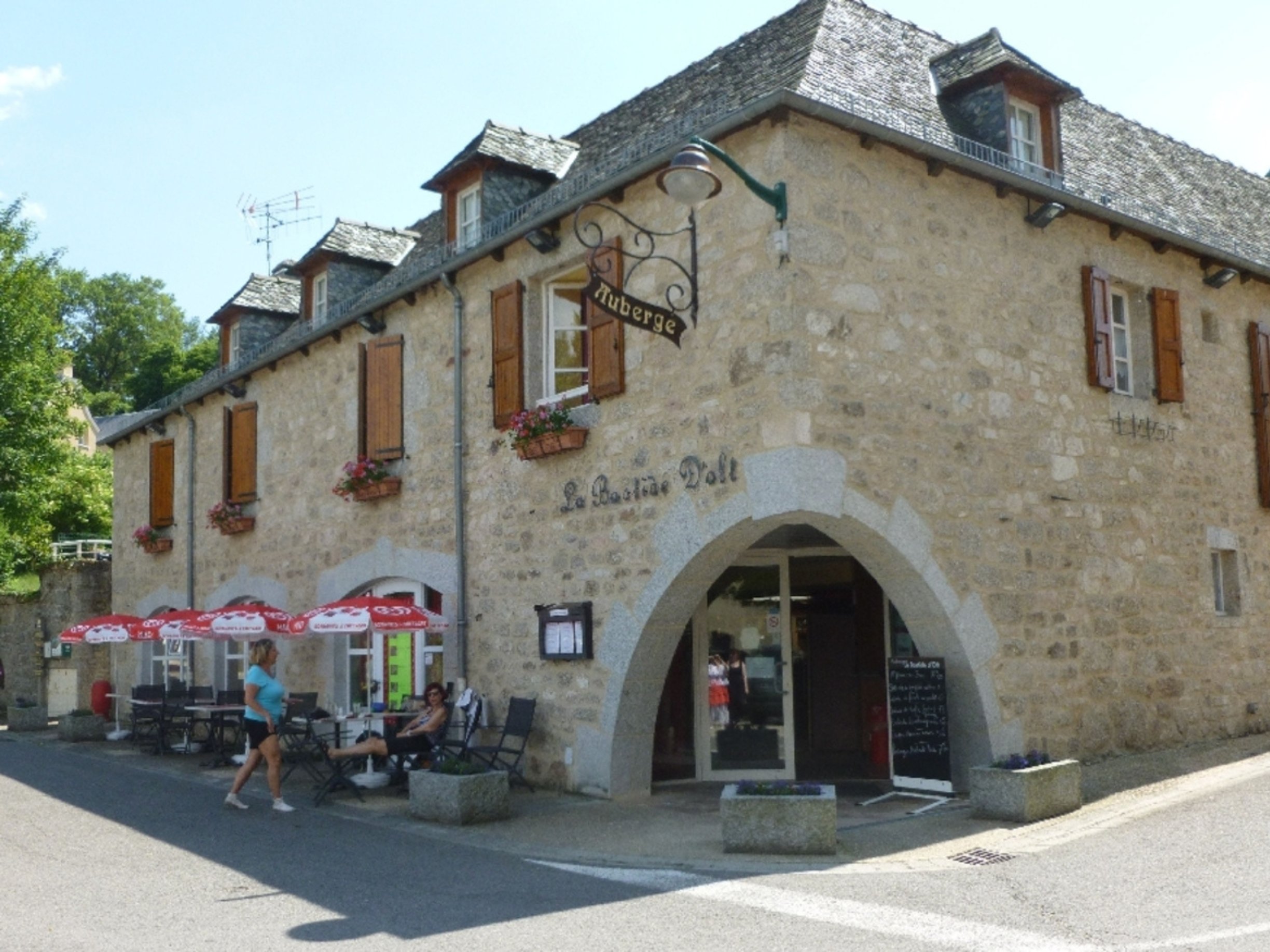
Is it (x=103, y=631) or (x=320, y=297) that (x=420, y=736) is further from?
(x=320, y=297)

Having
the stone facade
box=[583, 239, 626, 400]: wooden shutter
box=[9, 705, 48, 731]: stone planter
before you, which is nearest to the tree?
box=[9, 705, 48, 731]: stone planter

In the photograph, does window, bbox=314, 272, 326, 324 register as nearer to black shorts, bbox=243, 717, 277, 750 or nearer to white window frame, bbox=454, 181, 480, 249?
white window frame, bbox=454, 181, 480, 249

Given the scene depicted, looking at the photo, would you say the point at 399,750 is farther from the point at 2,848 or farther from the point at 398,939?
the point at 398,939

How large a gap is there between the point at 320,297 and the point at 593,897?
11.8m

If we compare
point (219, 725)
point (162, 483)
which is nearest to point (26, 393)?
point (162, 483)

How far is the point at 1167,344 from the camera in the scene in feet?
39.0

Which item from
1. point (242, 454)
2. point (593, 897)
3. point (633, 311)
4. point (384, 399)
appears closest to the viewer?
point (593, 897)

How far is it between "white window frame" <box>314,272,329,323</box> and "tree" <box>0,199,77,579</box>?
32.0 feet

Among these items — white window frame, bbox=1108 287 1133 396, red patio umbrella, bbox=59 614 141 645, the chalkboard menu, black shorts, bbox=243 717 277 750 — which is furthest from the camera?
red patio umbrella, bbox=59 614 141 645

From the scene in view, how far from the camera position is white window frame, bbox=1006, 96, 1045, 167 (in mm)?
11031

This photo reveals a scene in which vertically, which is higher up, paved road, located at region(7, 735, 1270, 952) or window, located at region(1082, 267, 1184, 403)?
window, located at region(1082, 267, 1184, 403)

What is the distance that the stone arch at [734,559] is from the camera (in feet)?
29.2

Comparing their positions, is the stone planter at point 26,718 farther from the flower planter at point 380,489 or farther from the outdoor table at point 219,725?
the flower planter at point 380,489

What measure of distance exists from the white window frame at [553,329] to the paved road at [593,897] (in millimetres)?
4267
